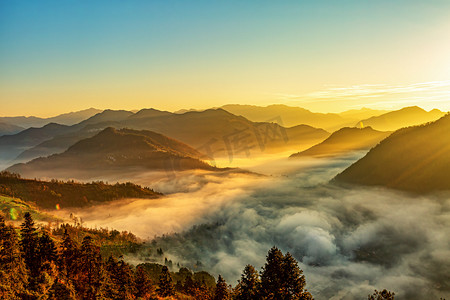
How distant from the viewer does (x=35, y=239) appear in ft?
277

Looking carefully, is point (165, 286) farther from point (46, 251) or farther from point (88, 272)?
point (46, 251)

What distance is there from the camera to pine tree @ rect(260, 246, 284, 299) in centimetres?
5119

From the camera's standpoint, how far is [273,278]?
52531 mm

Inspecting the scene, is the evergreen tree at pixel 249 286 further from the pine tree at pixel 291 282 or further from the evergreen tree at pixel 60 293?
the evergreen tree at pixel 60 293

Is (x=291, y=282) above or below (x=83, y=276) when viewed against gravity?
above

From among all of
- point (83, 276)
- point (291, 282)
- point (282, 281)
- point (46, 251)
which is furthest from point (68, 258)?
point (291, 282)

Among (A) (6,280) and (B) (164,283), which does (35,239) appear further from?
(B) (164,283)

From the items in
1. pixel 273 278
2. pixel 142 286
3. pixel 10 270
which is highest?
pixel 10 270

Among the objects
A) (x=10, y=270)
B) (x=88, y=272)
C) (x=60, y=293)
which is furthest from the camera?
(x=88, y=272)

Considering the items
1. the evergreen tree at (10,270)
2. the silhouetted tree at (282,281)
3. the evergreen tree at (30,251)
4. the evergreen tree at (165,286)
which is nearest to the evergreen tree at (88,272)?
the evergreen tree at (30,251)

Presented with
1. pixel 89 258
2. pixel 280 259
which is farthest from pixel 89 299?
pixel 280 259

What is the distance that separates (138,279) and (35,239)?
37.9m

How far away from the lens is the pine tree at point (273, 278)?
51191 millimetres

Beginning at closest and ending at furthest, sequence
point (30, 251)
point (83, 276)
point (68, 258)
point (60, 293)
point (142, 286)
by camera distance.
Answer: point (60, 293) → point (83, 276) → point (30, 251) → point (68, 258) → point (142, 286)
